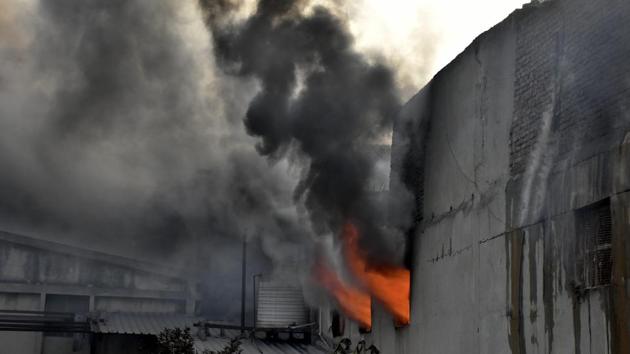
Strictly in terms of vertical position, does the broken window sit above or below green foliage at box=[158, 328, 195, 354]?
above

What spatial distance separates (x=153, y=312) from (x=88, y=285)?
78.5 inches

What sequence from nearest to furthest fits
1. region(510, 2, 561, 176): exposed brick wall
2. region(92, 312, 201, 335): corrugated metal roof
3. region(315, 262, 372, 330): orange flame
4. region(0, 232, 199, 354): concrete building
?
region(510, 2, 561, 176): exposed brick wall → region(315, 262, 372, 330): orange flame → region(92, 312, 201, 335): corrugated metal roof → region(0, 232, 199, 354): concrete building

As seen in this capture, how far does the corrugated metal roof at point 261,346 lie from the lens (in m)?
20.2

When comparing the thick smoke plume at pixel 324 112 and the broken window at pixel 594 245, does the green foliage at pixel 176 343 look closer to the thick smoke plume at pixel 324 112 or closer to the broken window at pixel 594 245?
the thick smoke plume at pixel 324 112

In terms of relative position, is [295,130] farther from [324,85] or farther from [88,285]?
[88,285]

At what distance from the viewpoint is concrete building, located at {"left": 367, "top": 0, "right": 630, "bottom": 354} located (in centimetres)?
833

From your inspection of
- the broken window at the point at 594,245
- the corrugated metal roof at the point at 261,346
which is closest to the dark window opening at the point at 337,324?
the corrugated metal roof at the point at 261,346

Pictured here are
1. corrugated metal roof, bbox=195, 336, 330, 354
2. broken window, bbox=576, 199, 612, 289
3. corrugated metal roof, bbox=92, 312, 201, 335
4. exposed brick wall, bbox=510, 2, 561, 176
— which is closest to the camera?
broken window, bbox=576, 199, 612, 289

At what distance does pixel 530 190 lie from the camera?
31.9ft

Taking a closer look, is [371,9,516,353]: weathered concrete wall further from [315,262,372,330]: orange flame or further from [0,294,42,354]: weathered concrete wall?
[0,294,42,354]: weathered concrete wall

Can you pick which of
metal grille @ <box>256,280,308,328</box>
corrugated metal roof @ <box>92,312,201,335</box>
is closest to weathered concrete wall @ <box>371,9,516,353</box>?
metal grille @ <box>256,280,308,328</box>

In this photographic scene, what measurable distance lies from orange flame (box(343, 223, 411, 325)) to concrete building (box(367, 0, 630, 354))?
2.71 feet

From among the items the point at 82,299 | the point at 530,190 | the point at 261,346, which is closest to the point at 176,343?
the point at 261,346

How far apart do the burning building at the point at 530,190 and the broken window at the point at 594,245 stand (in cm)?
1
